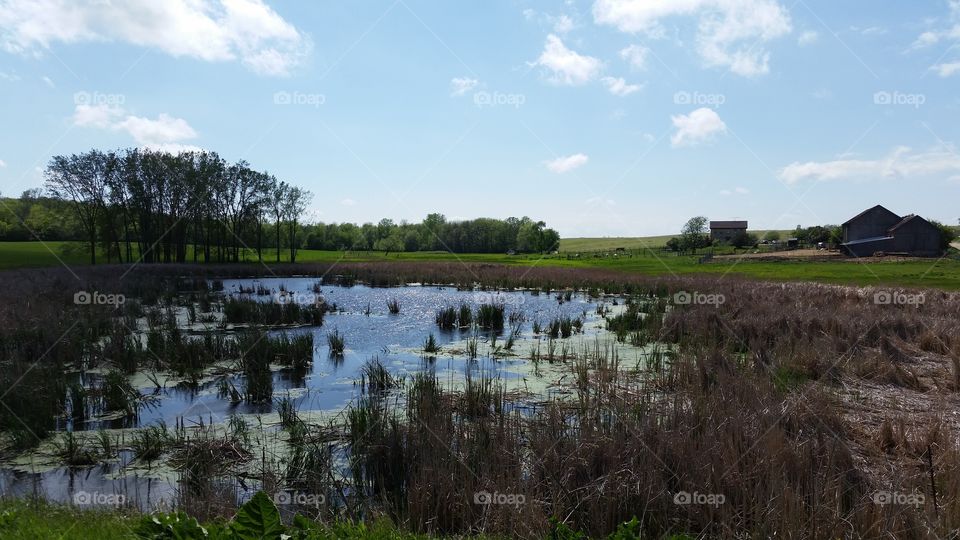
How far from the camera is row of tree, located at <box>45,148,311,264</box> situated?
2119 inches

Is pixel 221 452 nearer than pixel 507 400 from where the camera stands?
Yes

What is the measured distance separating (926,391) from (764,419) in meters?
5.39

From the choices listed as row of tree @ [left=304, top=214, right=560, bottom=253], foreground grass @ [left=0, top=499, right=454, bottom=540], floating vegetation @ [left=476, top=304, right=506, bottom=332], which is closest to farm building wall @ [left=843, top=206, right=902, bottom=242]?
row of tree @ [left=304, top=214, right=560, bottom=253]

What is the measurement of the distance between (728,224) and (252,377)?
143 m

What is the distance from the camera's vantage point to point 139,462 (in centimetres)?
689

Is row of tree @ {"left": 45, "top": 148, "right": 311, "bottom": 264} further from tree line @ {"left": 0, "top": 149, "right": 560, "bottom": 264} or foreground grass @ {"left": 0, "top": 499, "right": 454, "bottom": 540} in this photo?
foreground grass @ {"left": 0, "top": 499, "right": 454, "bottom": 540}

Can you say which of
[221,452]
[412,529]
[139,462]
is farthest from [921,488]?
[139,462]

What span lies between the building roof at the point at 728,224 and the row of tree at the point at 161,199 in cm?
10526

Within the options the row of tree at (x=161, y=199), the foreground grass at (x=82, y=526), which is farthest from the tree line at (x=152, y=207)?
the foreground grass at (x=82, y=526)

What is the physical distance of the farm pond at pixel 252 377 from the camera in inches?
263

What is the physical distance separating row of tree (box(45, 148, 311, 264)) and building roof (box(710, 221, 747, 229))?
105256 mm

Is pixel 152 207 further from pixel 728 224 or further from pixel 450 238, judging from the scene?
pixel 728 224

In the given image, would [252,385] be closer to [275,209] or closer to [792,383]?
[792,383]

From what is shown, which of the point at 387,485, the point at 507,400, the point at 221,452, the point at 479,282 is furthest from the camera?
the point at 479,282
